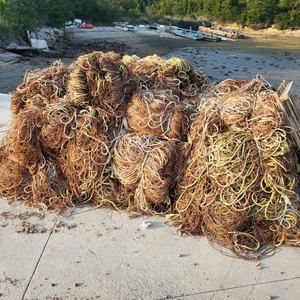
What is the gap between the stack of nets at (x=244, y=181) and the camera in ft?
10.6

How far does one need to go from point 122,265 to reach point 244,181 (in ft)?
5.10

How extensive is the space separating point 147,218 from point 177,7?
88426 millimetres

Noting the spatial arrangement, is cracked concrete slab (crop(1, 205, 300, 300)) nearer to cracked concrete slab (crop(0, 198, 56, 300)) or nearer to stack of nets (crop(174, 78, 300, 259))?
cracked concrete slab (crop(0, 198, 56, 300))

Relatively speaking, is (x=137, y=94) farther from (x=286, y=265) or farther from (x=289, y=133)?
(x=286, y=265)

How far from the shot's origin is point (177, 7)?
270 ft

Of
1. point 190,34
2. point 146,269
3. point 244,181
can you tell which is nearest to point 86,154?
point 146,269

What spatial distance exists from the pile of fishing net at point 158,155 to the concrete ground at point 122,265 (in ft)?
0.71

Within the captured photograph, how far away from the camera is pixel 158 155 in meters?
3.60

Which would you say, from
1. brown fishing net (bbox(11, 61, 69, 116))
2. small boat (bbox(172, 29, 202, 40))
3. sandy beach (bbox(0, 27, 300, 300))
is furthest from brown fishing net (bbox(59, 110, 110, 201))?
small boat (bbox(172, 29, 202, 40))

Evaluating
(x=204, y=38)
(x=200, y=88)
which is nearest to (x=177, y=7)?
(x=204, y=38)

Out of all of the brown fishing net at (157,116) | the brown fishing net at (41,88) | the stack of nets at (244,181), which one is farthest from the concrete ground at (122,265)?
the brown fishing net at (41,88)

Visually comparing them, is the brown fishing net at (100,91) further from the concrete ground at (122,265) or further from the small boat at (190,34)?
the small boat at (190,34)

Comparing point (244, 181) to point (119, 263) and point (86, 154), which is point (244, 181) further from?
point (86, 154)

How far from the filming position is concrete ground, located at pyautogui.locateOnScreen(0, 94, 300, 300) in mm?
2795
